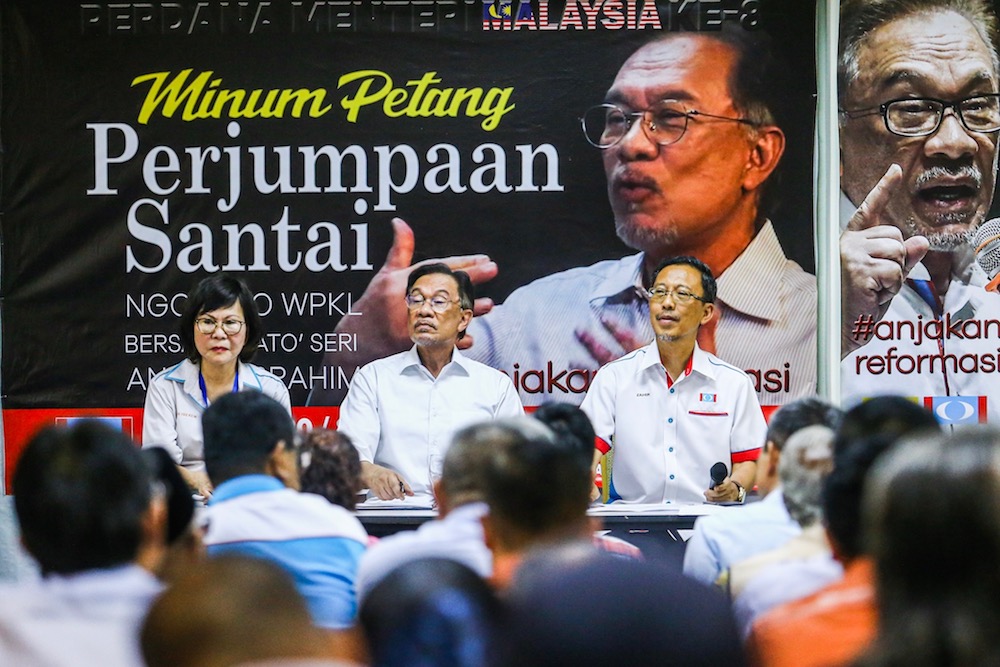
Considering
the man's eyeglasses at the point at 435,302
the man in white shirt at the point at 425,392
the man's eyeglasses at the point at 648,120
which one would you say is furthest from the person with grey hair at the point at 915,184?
the man's eyeglasses at the point at 435,302

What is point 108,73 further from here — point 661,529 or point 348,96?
point 661,529

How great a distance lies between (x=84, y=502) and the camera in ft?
6.19

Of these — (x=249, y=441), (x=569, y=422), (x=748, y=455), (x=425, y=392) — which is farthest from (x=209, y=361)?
(x=249, y=441)

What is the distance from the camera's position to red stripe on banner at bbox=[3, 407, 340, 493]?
5.84 meters

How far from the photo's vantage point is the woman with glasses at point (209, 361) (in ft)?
17.9

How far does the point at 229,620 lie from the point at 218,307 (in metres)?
4.29

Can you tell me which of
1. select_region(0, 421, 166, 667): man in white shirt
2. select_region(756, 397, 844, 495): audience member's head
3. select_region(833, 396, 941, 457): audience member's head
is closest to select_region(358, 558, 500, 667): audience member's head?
select_region(0, 421, 166, 667): man in white shirt

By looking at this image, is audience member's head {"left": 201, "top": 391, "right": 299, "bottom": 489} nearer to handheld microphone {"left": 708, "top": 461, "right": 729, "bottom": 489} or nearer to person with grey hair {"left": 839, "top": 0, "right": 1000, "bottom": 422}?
handheld microphone {"left": 708, "top": 461, "right": 729, "bottom": 489}

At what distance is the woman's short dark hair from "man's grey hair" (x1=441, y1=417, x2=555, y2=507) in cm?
330

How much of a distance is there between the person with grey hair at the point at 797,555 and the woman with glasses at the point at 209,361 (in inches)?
126

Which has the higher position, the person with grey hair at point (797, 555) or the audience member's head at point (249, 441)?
the audience member's head at point (249, 441)

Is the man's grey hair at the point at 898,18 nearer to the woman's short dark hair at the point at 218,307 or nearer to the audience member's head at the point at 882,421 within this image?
the woman's short dark hair at the point at 218,307

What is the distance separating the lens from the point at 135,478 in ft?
6.32

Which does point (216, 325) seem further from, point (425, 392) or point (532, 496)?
point (532, 496)
